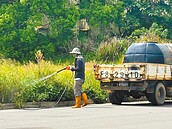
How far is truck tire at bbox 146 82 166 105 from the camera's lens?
21984 millimetres

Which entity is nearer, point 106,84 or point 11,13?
point 106,84

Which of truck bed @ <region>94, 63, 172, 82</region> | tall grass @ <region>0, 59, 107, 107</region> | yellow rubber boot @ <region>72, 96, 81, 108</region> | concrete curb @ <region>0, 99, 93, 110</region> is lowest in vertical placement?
concrete curb @ <region>0, 99, 93, 110</region>

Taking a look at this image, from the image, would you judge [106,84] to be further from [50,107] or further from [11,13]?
[11,13]

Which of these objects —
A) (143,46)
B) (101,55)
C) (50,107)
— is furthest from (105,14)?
(50,107)

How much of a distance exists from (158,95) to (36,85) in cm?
472

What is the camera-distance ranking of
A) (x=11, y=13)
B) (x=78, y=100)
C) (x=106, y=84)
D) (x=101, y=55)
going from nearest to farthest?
(x=78, y=100), (x=106, y=84), (x=101, y=55), (x=11, y=13)

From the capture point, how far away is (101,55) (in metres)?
36.8

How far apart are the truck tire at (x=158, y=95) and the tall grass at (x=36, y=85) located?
8.05 feet

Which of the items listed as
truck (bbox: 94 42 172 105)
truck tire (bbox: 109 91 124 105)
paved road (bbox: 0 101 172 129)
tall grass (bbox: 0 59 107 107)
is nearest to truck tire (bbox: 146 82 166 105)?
truck (bbox: 94 42 172 105)

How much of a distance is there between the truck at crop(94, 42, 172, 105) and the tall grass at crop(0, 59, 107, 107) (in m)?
1.25

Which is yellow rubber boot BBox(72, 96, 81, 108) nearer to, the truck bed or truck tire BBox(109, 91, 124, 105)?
the truck bed

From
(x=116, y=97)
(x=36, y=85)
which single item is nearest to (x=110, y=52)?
(x=116, y=97)

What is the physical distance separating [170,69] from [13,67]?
6366mm

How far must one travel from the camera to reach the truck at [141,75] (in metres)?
21.6
